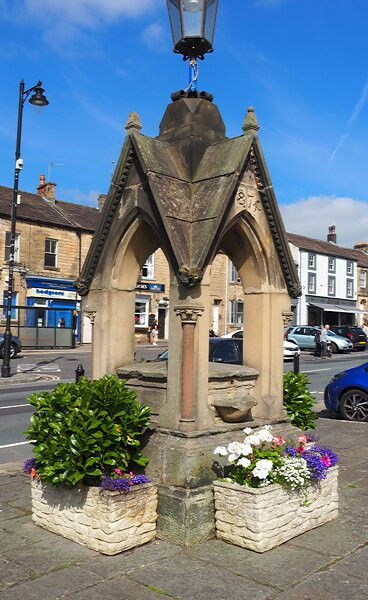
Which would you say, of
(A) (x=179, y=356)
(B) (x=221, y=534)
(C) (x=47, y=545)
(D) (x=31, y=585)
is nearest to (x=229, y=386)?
(A) (x=179, y=356)

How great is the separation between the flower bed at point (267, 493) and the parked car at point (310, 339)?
3050 centimetres

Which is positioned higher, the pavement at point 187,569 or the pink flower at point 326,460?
the pink flower at point 326,460

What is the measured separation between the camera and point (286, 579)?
13.2 ft

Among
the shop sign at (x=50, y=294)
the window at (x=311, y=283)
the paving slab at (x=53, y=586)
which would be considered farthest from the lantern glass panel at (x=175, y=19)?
the window at (x=311, y=283)

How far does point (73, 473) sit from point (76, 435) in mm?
293

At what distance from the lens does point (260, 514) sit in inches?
177

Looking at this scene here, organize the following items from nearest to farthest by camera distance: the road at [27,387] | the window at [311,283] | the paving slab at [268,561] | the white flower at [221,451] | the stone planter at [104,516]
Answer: the paving slab at [268,561] < the stone planter at [104,516] < the white flower at [221,451] < the road at [27,387] < the window at [311,283]

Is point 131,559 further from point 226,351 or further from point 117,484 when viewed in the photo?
point 226,351

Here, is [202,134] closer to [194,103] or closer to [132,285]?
[194,103]

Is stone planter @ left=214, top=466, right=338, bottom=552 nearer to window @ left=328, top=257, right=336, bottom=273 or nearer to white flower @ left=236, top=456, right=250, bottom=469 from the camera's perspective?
white flower @ left=236, top=456, right=250, bottom=469

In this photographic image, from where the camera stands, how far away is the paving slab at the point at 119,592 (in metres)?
3.71

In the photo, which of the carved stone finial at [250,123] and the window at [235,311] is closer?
the carved stone finial at [250,123]

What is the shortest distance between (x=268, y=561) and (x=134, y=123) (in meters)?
4.05

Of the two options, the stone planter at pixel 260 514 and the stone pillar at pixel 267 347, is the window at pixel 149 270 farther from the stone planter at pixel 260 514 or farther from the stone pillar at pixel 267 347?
the stone planter at pixel 260 514
